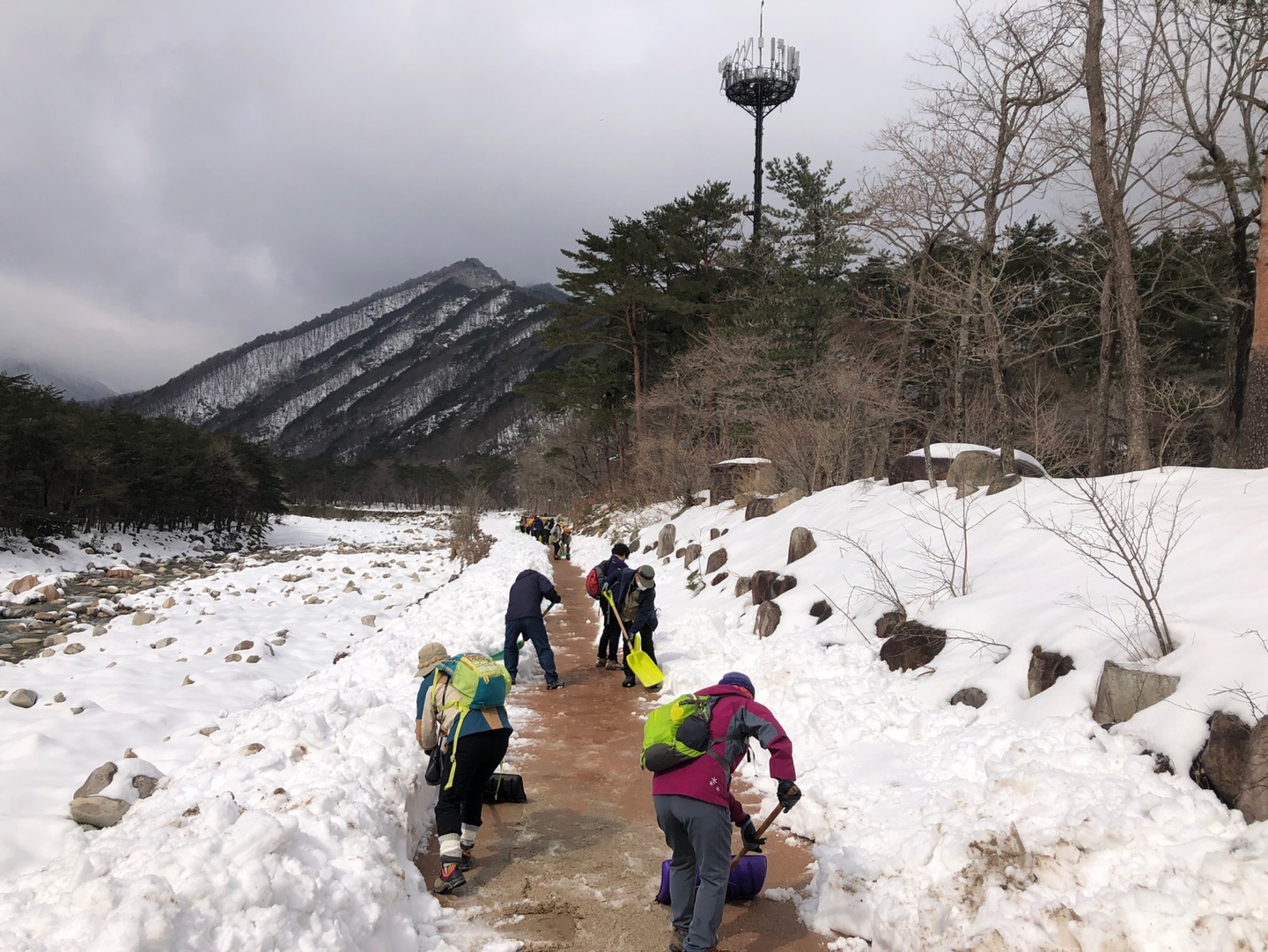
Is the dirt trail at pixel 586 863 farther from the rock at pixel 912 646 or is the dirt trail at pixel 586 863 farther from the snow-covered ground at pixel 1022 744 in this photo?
the rock at pixel 912 646

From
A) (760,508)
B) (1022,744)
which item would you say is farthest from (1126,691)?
(760,508)

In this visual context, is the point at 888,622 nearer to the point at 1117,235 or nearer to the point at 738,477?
the point at 1117,235

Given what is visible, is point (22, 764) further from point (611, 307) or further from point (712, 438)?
point (611, 307)

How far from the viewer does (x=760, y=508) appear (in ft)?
51.6

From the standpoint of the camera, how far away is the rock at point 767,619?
9.52 meters

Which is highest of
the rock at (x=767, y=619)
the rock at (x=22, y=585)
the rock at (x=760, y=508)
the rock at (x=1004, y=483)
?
the rock at (x=1004, y=483)

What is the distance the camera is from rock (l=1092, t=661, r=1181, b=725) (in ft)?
14.9

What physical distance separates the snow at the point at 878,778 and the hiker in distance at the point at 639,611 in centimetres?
50

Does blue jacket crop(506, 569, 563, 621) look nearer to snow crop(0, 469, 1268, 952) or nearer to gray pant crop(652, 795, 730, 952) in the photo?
snow crop(0, 469, 1268, 952)

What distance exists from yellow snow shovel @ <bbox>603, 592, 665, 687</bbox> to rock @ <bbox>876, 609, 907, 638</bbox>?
2.70m

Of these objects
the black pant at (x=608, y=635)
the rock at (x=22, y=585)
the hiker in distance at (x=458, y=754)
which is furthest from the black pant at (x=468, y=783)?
the rock at (x=22, y=585)

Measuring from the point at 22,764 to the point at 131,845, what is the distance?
16.6 feet

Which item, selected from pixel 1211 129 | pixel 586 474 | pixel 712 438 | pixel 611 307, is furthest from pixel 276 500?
pixel 1211 129

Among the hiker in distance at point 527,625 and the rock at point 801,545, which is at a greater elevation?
the rock at point 801,545
